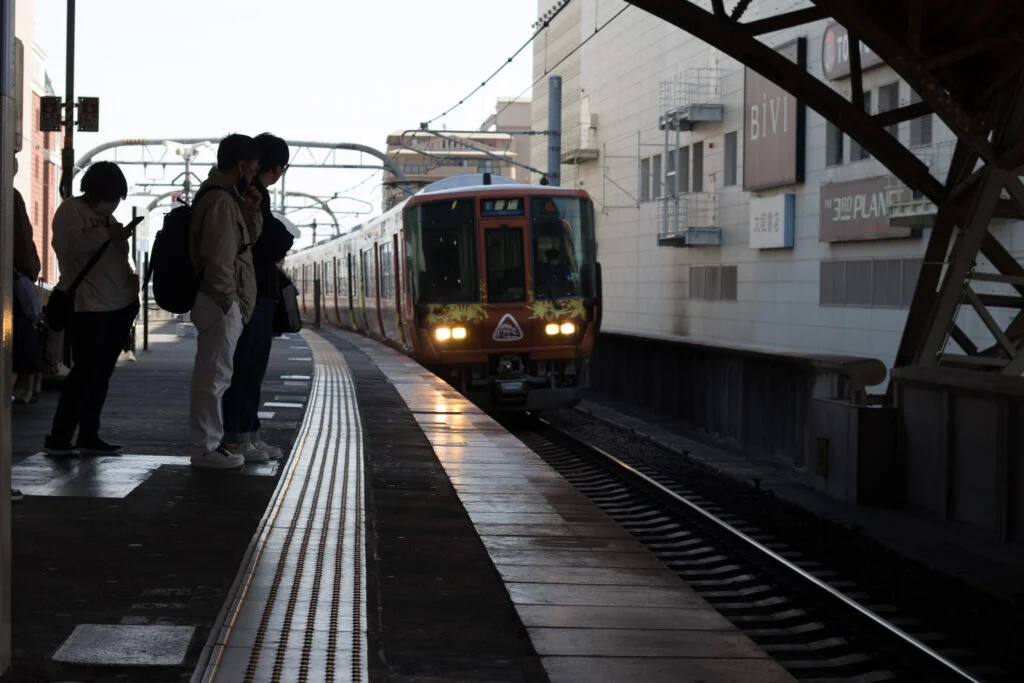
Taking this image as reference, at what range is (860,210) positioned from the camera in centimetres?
2728

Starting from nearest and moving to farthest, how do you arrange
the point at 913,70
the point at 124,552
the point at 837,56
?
the point at 124,552 < the point at 913,70 < the point at 837,56

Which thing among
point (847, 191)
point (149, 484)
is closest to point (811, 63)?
point (847, 191)

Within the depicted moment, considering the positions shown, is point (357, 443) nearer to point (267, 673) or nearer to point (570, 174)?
point (267, 673)

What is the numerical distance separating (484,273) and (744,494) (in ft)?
22.0

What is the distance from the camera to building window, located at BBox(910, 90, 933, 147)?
25.0m

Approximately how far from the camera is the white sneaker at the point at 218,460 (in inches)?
316

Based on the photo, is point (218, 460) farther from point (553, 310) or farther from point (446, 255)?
point (446, 255)

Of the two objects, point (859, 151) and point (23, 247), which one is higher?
point (859, 151)

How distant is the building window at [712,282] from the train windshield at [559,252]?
16983mm

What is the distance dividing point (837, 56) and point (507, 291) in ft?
38.3

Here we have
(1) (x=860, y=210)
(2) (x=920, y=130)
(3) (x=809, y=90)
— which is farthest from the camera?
(1) (x=860, y=210)

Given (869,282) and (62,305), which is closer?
(62,305)

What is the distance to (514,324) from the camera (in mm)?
17953

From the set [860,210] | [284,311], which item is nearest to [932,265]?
[284,311]
